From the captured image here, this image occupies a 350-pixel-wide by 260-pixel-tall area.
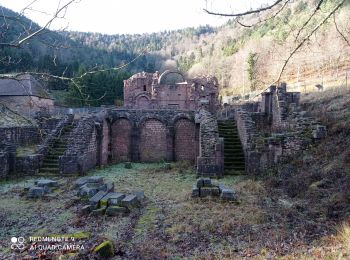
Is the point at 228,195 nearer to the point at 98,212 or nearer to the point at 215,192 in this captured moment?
the point at 215,192

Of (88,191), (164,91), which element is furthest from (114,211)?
(164,91)

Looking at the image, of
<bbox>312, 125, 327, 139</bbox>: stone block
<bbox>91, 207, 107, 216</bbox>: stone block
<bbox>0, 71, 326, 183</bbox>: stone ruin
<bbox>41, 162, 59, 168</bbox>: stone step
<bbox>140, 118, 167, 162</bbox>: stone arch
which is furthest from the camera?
<bbox>140, 118, 167, 162</bbox>: stone arch

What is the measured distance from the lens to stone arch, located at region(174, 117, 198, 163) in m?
19.6

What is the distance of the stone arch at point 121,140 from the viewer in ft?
65.0

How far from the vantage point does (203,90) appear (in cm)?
3984

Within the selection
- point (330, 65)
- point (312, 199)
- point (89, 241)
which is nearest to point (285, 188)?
point (312, 199)

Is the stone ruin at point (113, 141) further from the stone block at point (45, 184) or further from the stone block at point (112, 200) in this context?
the stone block at point (112, 200)

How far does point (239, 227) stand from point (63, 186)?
7.73m

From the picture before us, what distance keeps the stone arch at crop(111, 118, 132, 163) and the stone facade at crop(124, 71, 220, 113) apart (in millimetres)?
19213

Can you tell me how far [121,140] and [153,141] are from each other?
192cm

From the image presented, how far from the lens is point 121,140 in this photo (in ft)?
65.3

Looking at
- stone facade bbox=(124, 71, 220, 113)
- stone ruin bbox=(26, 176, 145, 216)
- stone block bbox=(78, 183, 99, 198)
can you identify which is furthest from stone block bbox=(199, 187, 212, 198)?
stone facade bbox=(124, 71, 220, 113)

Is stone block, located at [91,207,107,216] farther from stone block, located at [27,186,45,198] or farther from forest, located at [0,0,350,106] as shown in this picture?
forest, located at [0,0,350,106]

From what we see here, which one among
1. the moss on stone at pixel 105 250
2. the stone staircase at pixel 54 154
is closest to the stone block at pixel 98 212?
the moss on stone at pixel 105 250
